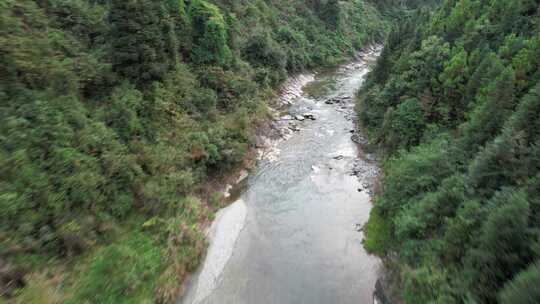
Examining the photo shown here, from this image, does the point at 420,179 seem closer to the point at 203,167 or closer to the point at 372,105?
the point at 203,167

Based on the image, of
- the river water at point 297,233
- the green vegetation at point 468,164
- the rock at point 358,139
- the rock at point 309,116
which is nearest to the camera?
the green vegetation at point 468,164

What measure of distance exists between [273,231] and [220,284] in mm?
4941

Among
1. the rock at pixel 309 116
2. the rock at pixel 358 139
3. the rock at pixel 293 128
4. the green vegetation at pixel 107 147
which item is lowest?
the rock at pixel 309 116

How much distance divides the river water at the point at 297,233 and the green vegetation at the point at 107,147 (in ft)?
5.73

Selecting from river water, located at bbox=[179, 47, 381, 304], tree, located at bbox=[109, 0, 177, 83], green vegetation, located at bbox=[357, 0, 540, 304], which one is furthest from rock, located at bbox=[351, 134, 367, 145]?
tree, located at bbox=[109, 0, 177, 83]

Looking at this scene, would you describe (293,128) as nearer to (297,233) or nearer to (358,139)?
(358,139)

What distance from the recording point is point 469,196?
13.3m

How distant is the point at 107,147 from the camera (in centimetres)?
1595

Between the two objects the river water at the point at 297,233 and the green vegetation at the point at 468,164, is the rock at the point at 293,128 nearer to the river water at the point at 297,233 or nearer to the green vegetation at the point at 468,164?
the river water at the point at 297,233

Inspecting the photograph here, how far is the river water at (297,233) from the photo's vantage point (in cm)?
1466

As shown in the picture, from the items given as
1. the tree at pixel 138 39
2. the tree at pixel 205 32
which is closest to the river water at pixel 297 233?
the tree at pixel 138 39

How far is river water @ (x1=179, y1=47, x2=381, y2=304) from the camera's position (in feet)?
48.1

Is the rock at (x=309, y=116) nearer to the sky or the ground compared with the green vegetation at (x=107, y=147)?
nearer to the ground

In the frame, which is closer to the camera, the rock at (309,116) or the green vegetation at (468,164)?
the green vegetation at (468,164)
